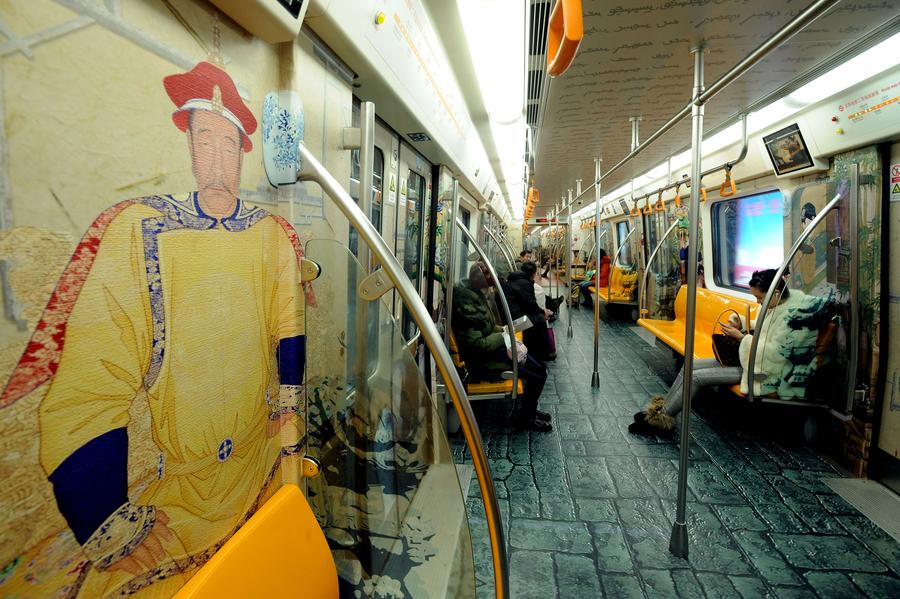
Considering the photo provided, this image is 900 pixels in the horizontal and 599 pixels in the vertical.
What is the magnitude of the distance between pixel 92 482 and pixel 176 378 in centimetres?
24

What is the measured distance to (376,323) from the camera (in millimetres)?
1294

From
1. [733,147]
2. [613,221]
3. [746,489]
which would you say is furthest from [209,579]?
[613,221]

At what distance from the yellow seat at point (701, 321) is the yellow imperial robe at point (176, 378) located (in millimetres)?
4624


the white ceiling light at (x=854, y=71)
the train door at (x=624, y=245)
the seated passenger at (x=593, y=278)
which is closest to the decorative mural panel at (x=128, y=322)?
Answer: the white ceiling light at (x=854, y=71)

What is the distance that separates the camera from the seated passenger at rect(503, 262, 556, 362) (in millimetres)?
4238

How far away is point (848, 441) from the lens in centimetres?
319

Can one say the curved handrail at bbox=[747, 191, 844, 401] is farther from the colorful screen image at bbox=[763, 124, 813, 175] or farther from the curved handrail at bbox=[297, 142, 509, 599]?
the curved handrail at bbox=[297, 142, 509, 599]

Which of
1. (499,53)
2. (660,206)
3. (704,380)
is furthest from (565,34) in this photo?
(660,206)

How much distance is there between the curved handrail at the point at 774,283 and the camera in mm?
3012

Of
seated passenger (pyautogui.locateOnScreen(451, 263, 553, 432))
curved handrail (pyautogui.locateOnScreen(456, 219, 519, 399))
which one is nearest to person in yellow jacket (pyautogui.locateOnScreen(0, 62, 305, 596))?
curved handrail (pyautogui.locateOnScreen(456, 219, 519, 399))

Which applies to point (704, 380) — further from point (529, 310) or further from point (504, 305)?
point (504, 305)

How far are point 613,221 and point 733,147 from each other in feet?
21.9

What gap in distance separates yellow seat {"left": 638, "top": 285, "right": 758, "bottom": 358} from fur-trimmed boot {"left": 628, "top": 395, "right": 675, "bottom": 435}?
1199mm

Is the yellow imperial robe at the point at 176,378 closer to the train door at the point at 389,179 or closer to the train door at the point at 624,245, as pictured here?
the train door at the point at 389,179
